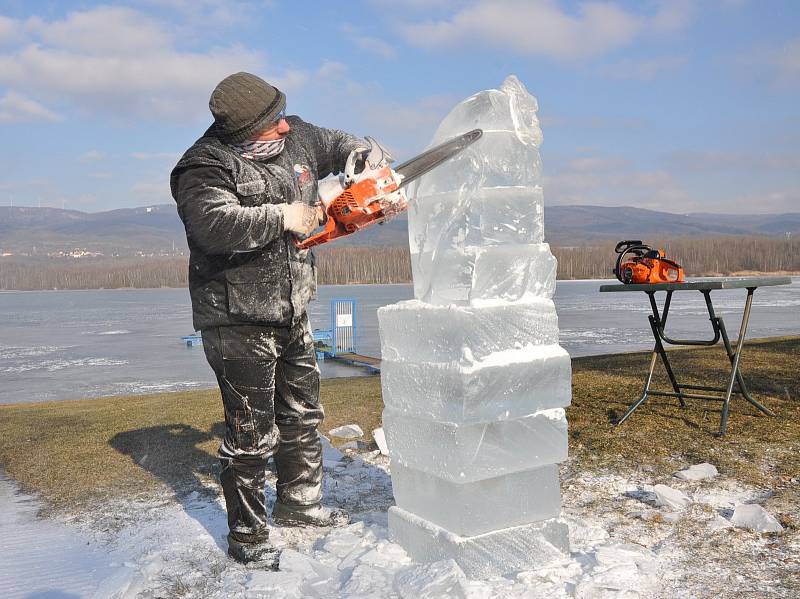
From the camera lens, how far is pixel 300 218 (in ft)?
10.2

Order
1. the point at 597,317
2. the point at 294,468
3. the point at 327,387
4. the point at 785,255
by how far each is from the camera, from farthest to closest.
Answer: the point at 785,255
the point at 597,317
the point at 327,387
the point at 294,468

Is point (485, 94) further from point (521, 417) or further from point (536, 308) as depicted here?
point (521, 417)

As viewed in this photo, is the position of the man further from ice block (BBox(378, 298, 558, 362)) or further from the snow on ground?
ice block (BBox(378, 298, 558, 362))

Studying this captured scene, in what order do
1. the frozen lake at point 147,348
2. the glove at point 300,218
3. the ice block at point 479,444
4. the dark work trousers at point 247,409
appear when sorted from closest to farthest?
1. the ice block at point 479,444
2. the glove at point 300,218
3. the dark work trousers at point 247,409
4. the frozen lake at point 147,348

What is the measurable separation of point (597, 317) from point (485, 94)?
33.6m

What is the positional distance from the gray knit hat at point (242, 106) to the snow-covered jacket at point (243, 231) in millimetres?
99

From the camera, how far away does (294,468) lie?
366cm

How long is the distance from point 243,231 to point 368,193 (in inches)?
22.3

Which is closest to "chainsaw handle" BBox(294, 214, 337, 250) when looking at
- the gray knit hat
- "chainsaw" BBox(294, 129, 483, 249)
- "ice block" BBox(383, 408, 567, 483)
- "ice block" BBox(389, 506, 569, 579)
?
"chainsaw" BBox(294, 129, 483, 249)

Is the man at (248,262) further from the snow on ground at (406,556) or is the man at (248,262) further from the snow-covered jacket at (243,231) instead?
the snow on ground at (406,556)

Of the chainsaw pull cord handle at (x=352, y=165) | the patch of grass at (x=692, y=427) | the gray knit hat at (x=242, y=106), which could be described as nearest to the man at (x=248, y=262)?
the gray knit hat at (x=242, y=106)

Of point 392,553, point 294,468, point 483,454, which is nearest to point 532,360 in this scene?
point 483,454

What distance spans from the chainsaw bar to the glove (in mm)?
425

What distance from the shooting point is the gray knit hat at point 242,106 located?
10.0ft
